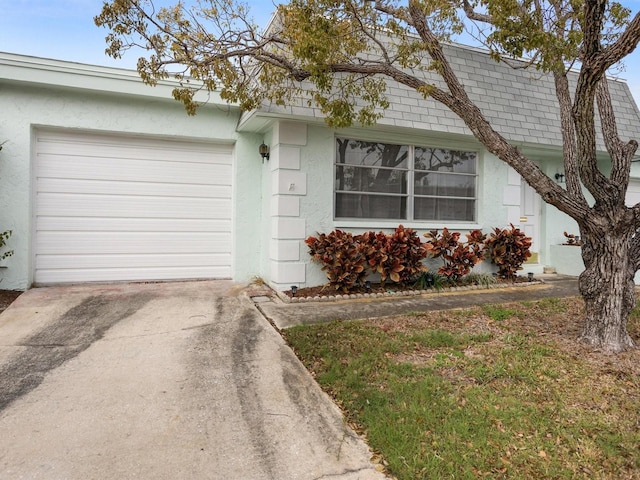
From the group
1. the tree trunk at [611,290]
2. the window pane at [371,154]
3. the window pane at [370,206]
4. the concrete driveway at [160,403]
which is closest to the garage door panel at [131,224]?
the concrete driveway at [160,403]

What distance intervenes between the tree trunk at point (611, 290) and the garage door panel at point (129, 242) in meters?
5.55

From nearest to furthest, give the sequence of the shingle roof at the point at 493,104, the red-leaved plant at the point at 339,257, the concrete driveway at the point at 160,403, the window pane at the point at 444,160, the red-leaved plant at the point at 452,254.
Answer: the concrete driveway at the point at 160,403
the red-leaved plant at the point at 339,257
the shingle roof at the point at 493,104
the red-leaved plant at the point at 452,254
the window pane at the point at 444,160

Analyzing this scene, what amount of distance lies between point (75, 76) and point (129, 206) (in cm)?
208

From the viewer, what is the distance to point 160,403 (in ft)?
10.0

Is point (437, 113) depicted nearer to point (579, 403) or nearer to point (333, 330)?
point (333, 330)

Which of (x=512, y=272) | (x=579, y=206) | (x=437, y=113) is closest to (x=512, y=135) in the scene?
(x=437, y=113)

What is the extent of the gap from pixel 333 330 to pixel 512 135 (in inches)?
208

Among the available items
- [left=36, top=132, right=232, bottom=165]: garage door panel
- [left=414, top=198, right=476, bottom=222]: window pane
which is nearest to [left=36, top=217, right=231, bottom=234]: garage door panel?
[left=36, top=132, right=232, bottom=165]: garage door panel

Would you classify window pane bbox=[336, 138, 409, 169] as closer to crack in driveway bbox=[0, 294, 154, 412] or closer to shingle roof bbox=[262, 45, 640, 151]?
shingle roof bbox=[262, 45, 640, 151]

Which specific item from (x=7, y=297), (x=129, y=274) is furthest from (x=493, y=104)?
(x=7, y=297)

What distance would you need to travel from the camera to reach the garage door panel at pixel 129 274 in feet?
21.6

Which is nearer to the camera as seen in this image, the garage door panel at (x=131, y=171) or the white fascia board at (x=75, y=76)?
the white fascia board at (x=75, y=76)

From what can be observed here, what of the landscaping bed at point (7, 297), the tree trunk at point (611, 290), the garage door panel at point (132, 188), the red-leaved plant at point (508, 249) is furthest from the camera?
the red-leaved plant at point (508, 249)

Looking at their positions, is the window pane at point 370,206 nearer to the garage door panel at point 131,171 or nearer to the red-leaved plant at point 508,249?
the red-leaved plant at point 508,249
